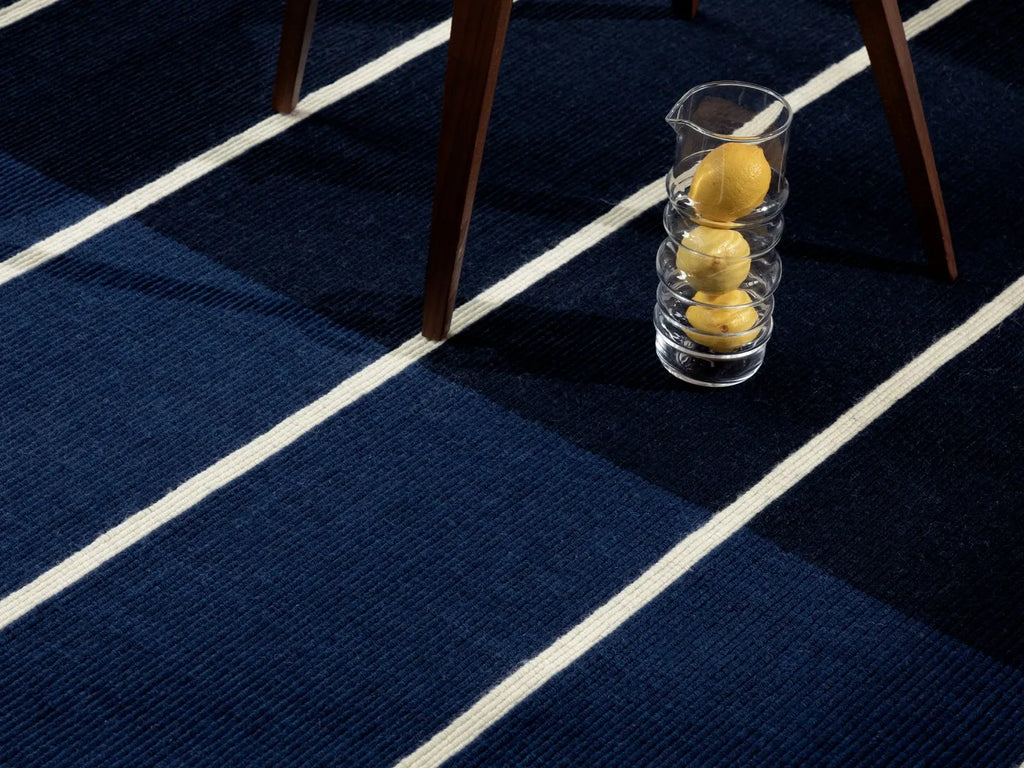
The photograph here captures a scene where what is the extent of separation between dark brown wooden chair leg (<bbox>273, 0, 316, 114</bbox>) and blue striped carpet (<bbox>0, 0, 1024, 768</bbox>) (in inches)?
1.0

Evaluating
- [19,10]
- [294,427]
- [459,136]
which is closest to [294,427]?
[294,427]

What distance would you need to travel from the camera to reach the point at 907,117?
4.14ft

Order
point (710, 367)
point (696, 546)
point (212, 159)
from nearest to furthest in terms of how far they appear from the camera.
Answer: point (696, 546), point (710, 367), point (212, 159)

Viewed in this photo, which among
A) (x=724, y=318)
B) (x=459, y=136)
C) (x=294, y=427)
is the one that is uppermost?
(x=459, y=136)

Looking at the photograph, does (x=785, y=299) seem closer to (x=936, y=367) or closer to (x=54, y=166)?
(x=936, y=367)

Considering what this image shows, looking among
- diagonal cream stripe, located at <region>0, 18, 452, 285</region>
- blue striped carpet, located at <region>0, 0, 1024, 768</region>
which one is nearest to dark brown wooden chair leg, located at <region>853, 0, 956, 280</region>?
blue striped carpet, located at <region>0, 0, 1024, 768</region>

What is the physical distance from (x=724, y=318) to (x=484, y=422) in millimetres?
213

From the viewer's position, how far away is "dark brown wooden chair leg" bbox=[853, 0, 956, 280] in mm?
1212

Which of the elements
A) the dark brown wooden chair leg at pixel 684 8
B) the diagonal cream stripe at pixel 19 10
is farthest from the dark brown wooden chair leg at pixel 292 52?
the dark brown wooden chair leg at pixel 684 8

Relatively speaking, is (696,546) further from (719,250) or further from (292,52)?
(292,52)

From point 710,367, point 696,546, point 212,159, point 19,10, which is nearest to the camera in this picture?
point 696,546

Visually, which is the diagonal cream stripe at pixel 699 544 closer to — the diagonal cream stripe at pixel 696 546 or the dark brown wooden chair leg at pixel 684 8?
the diagonal cream stripe at pixel 696 546

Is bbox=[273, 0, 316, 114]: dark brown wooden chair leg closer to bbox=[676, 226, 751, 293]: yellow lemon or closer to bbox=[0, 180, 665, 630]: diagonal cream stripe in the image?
bbox=[0, 180, 665, 630]: diagonal cream stripe

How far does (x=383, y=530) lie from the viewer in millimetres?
1116
